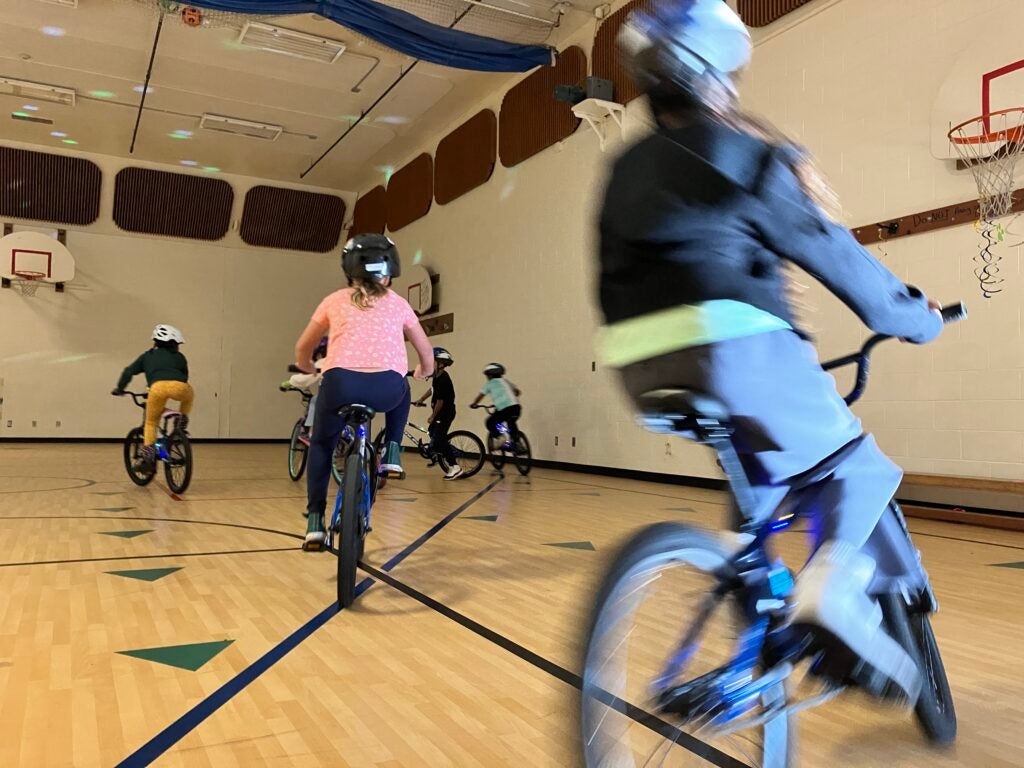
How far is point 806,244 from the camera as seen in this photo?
3.48 feet

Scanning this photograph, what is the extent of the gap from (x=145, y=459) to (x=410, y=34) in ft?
13.7

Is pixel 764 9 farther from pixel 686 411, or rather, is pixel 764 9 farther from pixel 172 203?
pixel 172 203

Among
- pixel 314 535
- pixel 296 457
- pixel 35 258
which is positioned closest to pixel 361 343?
pixel 314 535

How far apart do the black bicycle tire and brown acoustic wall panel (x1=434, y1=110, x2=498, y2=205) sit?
25.5 feet

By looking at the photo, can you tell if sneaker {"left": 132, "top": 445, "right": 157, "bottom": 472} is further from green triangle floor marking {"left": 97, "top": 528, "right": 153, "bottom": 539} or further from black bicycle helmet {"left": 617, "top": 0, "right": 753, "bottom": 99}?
black bicycle helmet {"left": 617, "top": 0, "right": 753, "bottom": 99}

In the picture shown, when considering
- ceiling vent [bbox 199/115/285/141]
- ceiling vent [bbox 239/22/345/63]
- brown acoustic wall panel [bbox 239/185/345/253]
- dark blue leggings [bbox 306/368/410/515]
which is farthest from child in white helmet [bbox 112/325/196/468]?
brown acoustic wall panel [bbox 239/185/345/253]

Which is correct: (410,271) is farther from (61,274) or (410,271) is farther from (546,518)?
(546,518)

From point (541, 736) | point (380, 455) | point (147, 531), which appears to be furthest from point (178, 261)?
point (541, 736)

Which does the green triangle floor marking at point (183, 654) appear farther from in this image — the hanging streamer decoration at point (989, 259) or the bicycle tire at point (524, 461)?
the bicycle tire at point (524, 461)

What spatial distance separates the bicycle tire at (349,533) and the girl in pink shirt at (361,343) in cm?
26

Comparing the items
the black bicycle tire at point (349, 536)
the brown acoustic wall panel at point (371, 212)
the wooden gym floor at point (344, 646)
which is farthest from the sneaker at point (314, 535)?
the brown acoustic wall panel at point (371, 212)

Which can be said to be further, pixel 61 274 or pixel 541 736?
pixel 61 274

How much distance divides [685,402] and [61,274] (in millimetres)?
13266

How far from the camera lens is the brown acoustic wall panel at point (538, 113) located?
26.7 ft
